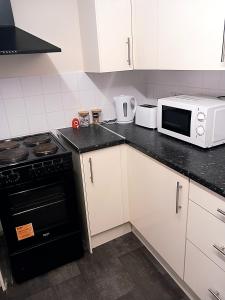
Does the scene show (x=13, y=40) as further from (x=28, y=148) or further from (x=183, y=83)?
(x=183, y=83)

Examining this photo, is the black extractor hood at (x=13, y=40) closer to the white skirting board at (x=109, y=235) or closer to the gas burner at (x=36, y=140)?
the gas burner at (x=36, y=140)

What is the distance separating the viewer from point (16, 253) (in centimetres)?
158

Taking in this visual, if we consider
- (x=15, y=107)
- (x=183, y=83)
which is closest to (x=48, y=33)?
(x=15, y=107)

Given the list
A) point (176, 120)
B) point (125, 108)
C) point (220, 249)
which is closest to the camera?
point (220, 249)

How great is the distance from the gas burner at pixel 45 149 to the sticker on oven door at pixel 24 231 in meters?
0.48

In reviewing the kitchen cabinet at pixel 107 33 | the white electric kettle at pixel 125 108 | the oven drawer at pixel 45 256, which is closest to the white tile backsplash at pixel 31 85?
the kitchen cabinet at pixel 107 33

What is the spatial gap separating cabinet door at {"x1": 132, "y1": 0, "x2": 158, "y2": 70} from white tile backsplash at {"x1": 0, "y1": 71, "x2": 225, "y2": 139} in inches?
13.1

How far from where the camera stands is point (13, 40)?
1.45 meters

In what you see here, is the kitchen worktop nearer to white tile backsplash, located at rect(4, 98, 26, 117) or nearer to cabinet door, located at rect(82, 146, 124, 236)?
cabinet door, located at rect(82, 146, 124, 236)

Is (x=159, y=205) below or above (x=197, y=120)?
below

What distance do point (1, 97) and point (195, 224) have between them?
1609 mm

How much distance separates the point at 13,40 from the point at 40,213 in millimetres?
1110

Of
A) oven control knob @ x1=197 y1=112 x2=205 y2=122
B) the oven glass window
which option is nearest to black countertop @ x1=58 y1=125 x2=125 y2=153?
the oven glass window

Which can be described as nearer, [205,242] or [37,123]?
[205,242]
